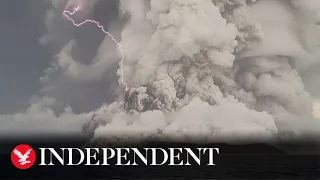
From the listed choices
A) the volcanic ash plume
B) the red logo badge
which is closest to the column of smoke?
the volcanic ash plume

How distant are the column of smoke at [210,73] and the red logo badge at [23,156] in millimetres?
831

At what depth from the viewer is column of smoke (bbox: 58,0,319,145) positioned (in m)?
5.73

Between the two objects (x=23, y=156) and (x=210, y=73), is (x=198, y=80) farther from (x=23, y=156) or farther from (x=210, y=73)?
(x=23, y=156)

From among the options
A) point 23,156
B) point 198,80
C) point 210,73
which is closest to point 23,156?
point 23,156

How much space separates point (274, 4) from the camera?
239 inches

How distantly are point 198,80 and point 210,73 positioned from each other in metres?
0.23

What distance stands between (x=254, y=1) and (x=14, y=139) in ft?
13.2

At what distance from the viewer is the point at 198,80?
605 cm

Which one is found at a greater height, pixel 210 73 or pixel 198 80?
pixel 210 73

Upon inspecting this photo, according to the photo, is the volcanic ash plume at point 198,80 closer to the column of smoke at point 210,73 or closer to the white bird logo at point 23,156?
the column of smoke at point 210,73

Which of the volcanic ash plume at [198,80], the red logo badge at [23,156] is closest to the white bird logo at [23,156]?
the red logo badge at [23,156]

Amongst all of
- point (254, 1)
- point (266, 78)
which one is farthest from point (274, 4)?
point (266, 78)

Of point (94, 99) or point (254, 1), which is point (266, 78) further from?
point (94, 99)

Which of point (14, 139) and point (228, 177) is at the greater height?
point (14, 139)
